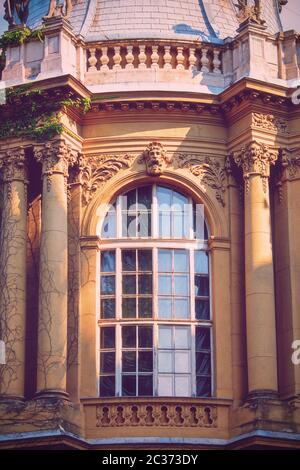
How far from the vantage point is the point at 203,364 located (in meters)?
28.9

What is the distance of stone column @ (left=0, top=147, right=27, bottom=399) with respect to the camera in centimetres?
2814

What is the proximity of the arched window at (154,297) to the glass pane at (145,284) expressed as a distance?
0.02 metres

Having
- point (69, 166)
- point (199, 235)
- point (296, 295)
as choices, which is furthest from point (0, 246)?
point (296, 295)

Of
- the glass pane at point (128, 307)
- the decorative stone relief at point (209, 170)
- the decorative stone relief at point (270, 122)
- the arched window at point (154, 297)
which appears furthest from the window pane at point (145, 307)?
the decorative stone relief at point (270, 122)

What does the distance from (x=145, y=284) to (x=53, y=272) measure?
207cm

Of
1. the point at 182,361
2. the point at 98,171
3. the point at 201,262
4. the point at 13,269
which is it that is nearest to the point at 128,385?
the point at 182,361

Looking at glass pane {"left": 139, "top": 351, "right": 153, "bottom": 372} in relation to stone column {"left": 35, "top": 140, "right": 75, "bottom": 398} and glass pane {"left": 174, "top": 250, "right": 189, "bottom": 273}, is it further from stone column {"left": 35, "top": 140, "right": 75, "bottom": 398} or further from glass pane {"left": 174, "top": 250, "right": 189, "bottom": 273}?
glass pane {"left": 174, "top": 250, "right": 189, "bottom": 273}

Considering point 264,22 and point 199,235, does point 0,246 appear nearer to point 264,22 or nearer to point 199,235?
point 199,235

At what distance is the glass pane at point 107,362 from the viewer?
28734mm

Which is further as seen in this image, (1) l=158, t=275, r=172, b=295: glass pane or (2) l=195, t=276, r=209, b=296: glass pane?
(2) l=195, t=276, r=209, b=296: glass pane

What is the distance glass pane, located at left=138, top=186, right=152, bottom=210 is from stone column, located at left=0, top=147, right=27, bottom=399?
8.11 feet

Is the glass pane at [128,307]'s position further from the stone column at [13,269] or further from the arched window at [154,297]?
the stone column at [13,269]

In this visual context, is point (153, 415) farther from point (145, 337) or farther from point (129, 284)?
point (129, 284)

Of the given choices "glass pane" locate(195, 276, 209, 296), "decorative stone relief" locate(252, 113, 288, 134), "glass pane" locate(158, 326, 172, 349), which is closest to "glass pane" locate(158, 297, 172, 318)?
"glass pane" locate(158, 326, 172, 349)
